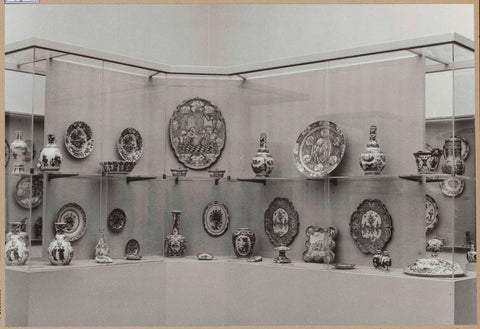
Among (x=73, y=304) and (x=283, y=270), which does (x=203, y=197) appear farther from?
(x=73, y=304)

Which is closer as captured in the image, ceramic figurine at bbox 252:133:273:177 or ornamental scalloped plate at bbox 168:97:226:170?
ceramic figurine at bbox 252:133:273:177

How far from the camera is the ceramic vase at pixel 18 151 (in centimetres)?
596

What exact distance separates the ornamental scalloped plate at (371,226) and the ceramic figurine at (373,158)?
291mm

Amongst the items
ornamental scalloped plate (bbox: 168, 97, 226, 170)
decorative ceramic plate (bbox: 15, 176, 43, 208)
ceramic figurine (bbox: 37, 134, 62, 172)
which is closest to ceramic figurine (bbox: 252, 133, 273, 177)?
ornamental scalloped plate (bbox: 168, 97, 226, 170)

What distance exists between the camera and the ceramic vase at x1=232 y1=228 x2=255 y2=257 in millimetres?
6879

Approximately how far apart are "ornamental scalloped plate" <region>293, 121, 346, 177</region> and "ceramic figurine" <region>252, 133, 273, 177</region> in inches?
10.4

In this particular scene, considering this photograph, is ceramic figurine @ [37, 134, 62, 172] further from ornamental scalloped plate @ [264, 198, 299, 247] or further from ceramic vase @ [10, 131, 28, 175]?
ornamental scalloped plate @ [264, 198, 299, 247]

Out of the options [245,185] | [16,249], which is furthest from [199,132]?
[16,249]

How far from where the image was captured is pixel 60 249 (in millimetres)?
5938

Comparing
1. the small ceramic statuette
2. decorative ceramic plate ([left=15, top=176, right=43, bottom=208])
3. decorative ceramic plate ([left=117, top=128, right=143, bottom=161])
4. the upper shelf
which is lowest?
the small ceramic statuette

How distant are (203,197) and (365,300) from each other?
210 centimetres

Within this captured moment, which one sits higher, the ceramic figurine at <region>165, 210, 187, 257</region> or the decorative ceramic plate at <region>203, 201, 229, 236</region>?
the decorative ceramic plate at <region>203, 201, 229, 236</region>

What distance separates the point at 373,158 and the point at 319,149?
0.66 meters

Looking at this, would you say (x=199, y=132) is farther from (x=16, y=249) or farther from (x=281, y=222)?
(x=16, y=249)
